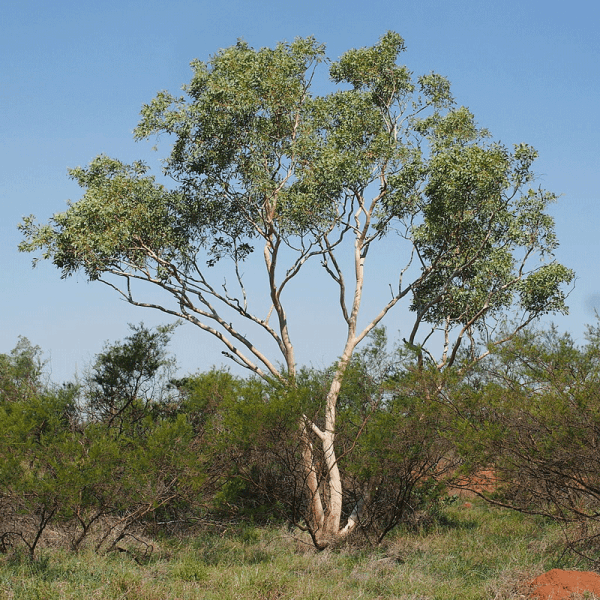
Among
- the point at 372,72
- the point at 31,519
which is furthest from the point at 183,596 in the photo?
the point at 372,72

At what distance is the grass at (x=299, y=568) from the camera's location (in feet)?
27.7

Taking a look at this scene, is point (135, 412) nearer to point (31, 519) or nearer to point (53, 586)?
point (31, 519)

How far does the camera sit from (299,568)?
10.3m

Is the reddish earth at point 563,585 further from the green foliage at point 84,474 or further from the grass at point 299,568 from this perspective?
the green foliage at point 84,474

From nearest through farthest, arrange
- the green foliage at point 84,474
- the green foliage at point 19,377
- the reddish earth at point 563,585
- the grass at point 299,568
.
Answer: the reddish earth at point 563,585 < the grass at point 299,568 < the green foliage at point 84,474 < the green foliage at point 19,377

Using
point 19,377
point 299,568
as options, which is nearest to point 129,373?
point 19,377

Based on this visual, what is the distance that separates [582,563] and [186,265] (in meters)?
Answer: 9.91

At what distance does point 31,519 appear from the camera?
10586 mm

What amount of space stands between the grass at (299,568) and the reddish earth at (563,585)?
301 millimetres

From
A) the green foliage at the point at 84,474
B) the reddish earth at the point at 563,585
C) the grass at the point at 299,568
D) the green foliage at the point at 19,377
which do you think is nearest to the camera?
the reddish earth at the point at 563,585

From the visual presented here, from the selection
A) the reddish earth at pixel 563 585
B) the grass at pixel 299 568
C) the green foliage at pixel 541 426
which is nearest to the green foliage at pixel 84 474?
the grass at pixel 299 568

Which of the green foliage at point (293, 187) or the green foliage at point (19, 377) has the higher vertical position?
the green foliage at point (293, 187)

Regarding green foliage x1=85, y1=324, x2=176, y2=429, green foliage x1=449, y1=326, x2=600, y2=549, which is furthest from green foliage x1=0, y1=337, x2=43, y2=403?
green foliage x1=449, y1=326, x2=600, y2=549

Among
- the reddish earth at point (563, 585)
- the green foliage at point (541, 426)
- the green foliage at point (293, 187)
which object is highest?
the green foliage at point (293, 187)
